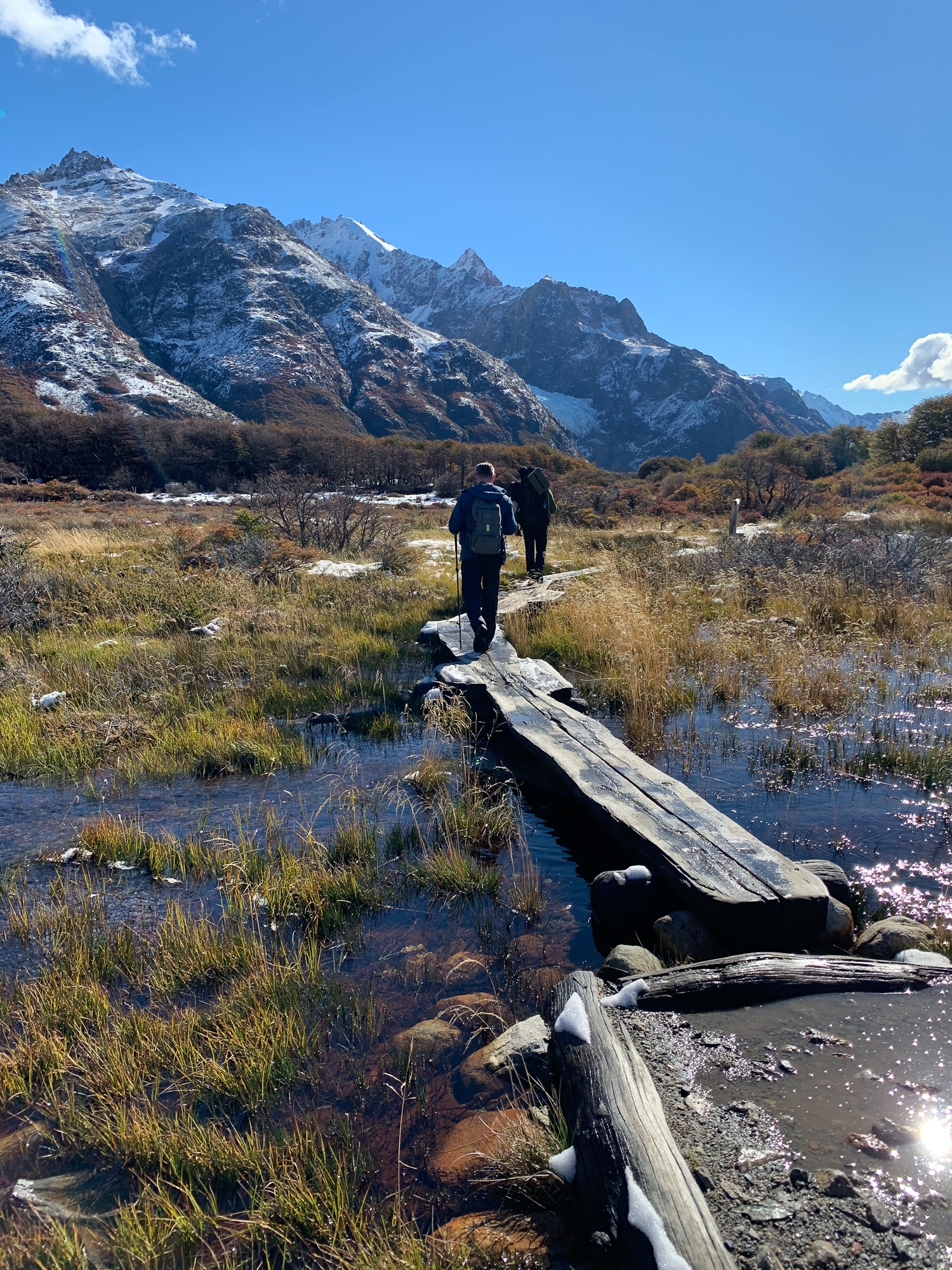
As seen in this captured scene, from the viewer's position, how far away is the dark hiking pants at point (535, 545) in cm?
1332

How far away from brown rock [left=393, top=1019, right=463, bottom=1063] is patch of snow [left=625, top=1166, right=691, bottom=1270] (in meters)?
1.05

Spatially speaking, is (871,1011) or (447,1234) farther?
(871,1011)

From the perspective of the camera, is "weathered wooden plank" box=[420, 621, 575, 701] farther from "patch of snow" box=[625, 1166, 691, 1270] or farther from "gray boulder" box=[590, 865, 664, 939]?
"patch of snow" box=[625, 1166, 691, 1270]

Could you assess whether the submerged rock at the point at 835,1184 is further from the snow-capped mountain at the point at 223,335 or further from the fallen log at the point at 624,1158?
the snow-capped mountain at the point at 223,335

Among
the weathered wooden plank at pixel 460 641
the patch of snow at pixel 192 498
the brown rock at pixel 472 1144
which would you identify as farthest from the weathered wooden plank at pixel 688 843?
the patch of snow at pixel 192 498

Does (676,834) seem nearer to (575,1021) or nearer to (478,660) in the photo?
(575,1021)

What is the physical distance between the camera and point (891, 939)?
3.33 metres

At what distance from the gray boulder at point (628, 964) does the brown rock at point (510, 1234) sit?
1.06 m

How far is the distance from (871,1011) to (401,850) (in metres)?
2.69

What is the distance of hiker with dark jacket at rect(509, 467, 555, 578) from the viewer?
1298cm

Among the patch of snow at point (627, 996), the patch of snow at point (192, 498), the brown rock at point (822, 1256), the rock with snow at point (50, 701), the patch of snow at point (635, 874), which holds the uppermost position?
the patch of snow at point (192, 498)

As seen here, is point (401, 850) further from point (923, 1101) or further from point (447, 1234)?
point (923, 1101)

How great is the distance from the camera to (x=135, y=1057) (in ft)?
8.70

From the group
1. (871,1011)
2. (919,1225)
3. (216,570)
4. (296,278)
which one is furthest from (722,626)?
(296,278)
